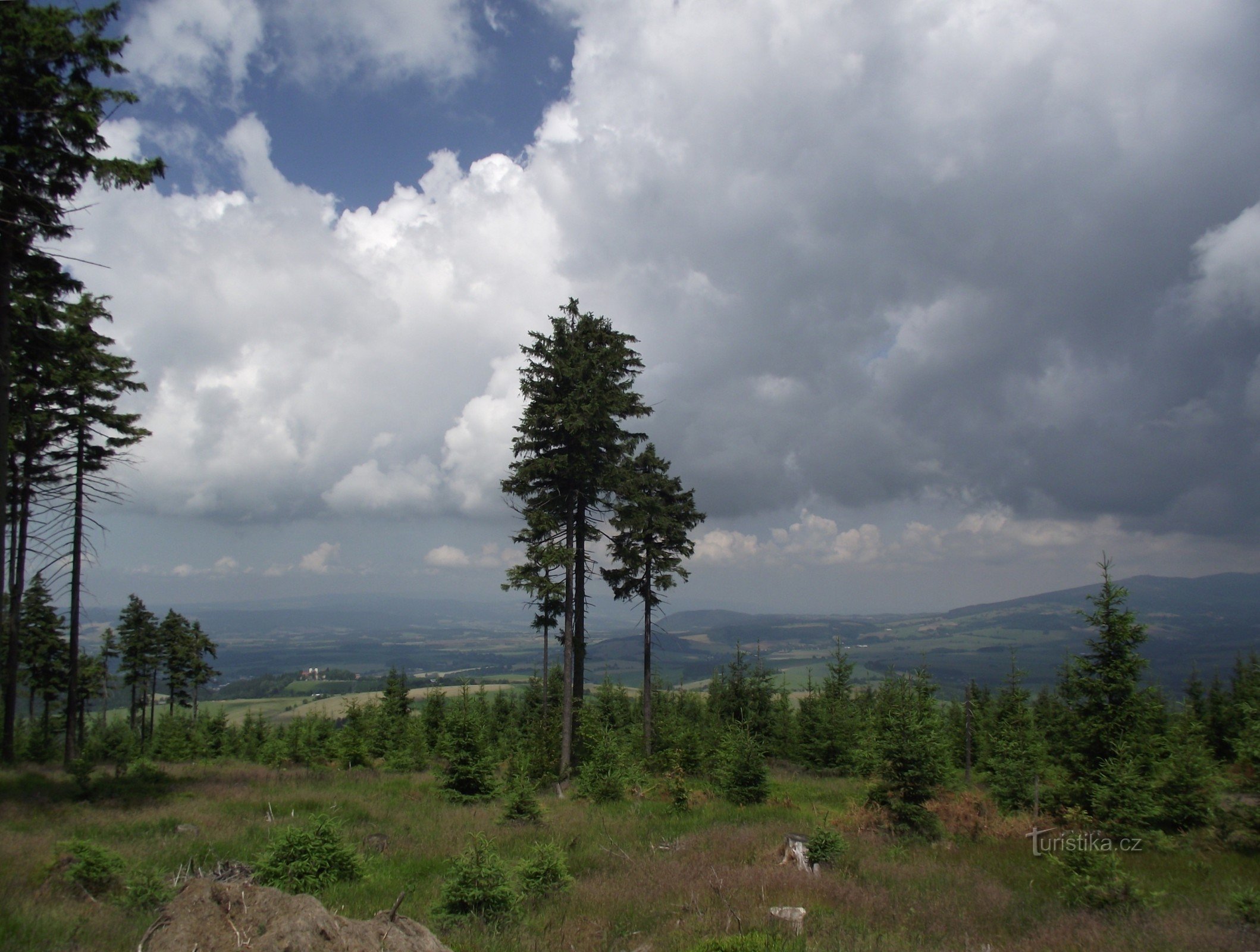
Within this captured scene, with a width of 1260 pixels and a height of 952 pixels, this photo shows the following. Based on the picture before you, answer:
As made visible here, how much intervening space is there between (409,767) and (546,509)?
1549 centimetres

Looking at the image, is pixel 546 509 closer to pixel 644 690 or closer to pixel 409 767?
pixel 644 690

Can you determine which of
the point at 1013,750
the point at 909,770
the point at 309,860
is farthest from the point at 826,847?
the point at 1013,750

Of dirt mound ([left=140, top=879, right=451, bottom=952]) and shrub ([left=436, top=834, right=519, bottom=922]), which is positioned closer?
dirt mound ([left=140, top=879, right=451, bottom=952])

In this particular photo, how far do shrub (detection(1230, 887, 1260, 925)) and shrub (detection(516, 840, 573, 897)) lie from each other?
9374 mm

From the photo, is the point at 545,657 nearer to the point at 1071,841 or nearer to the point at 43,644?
the point at 1071,841

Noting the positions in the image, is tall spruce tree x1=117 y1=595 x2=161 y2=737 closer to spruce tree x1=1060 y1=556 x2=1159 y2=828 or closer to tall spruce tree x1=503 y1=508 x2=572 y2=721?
tall spruce tree x1=503 y1=508 x2=572 y2=721

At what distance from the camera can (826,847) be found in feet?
36.6

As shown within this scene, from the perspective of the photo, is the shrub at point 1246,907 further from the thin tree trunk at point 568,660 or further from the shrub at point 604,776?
the thin tree trunk at point 568,660

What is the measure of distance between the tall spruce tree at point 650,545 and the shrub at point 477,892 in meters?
15.0

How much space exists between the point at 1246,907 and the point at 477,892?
10414 mm

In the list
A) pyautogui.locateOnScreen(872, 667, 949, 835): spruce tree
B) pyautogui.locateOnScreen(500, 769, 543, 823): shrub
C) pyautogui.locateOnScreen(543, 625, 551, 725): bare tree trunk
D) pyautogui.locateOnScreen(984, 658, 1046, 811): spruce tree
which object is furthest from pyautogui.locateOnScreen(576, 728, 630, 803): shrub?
pyautogui.locateOnScreen(984, 658, 1046, 811): spruce tree

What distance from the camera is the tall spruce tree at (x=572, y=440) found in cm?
1995

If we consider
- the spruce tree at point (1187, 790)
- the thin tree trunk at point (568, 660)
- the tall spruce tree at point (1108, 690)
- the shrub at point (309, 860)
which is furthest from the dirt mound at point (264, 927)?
the spruce tree at point (1187, 790)

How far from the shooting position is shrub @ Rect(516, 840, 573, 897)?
9336 millimetres
